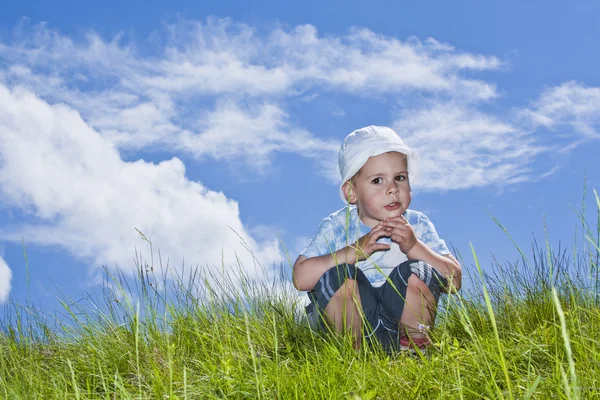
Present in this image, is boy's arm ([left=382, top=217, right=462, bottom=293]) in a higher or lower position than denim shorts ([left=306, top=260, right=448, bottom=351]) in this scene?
higher

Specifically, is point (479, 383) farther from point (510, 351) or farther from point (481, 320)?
point (481, 320)

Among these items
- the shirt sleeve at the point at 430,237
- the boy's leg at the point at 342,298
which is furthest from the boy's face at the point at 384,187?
the boy's leg at the point at 342,298

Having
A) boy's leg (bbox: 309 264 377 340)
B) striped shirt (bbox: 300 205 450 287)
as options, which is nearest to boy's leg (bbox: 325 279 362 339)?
boy's leg (bbox: 309 264 377 340)

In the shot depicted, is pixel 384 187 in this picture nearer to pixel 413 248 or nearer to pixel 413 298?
pixel 413 248

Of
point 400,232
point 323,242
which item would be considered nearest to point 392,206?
point 400,232

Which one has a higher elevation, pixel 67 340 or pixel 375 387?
pixel 67 340

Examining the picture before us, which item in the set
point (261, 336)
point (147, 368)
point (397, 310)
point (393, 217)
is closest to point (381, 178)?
point (393, 217)

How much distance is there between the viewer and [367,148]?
3.90m

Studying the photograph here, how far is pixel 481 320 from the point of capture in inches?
145

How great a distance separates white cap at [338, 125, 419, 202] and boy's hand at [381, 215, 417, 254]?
0.41 metres

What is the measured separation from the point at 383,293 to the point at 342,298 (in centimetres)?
29

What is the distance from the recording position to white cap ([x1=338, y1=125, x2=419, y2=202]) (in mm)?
3887

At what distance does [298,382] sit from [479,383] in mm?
764

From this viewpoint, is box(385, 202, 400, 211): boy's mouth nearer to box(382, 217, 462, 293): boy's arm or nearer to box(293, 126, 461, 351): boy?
box(293, 126, 461, 351): boy
